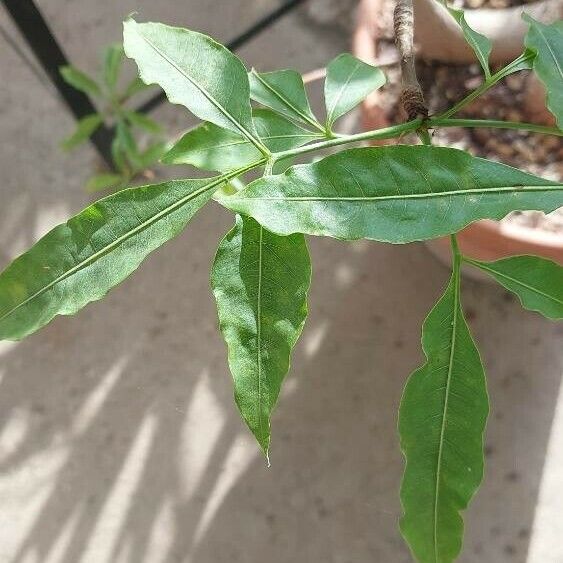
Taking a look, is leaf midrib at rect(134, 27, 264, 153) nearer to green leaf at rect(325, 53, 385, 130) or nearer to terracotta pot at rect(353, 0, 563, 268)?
green leaf at rect(325, 53, 385, 130)

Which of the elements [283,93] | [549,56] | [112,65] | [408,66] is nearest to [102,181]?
[112,65]

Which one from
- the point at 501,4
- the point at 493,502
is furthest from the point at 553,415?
the point at 501,4

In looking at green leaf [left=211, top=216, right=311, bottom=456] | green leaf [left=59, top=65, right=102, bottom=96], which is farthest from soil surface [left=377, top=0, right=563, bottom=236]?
green leaf [left=211, top=216, right=311, bottom=456]

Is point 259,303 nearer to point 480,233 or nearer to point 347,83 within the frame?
point 347,83

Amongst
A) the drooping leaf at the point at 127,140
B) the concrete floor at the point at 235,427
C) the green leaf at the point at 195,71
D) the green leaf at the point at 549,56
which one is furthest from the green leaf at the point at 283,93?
the concrete floor at the point at 235,427

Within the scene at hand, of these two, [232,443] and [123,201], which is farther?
[232,443]

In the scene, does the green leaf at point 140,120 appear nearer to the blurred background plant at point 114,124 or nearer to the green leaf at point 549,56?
the blurred background plant at point 114,124

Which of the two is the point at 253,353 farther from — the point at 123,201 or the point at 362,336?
the point at 362,336
